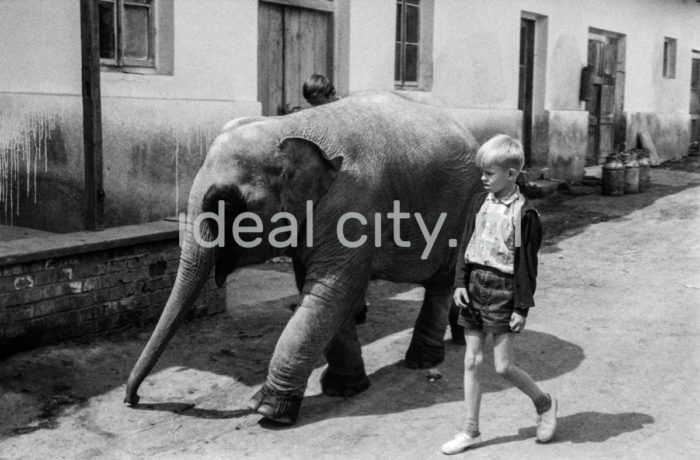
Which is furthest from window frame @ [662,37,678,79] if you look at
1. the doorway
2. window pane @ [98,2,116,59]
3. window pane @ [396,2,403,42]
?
window pane @ [98,2,116,59]

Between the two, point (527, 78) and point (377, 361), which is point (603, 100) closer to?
point (527, 78)

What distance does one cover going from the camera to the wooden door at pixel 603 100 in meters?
15.9

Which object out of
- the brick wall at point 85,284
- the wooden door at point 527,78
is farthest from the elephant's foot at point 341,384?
the wooden door at point 527,78

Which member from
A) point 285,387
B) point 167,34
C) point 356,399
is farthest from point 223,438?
point 167,34

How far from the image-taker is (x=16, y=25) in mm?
6902

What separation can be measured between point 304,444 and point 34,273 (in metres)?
2.31

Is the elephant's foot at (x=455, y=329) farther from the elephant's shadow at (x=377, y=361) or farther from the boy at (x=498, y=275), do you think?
the boy at (x=498, y=275)

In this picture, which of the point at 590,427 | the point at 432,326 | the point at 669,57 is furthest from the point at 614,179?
the point at 590,427

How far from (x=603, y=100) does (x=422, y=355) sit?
38.6ft

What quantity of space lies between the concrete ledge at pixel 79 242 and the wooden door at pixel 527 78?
864cm

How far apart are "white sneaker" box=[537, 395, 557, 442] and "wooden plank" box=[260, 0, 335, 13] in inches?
242

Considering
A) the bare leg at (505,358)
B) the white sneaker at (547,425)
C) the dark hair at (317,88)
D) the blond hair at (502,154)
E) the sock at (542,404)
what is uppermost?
the dark hair at (317,88)

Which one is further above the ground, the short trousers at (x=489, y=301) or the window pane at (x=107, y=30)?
the window pane at (x=107, y=30)

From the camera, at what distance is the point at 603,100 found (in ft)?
53.3
